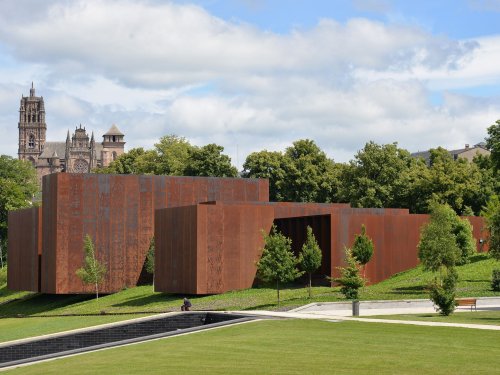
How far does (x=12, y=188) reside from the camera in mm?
119688

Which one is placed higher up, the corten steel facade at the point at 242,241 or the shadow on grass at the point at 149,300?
the corten steel facade at the point at 242,241

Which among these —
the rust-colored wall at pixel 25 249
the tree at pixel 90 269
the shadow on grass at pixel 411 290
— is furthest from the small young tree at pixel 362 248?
the rust-colored wall at pixel 25 249

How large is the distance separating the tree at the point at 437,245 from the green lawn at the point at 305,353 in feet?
63.2

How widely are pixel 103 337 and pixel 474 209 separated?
58531mm

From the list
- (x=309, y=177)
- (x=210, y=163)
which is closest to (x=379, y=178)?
(x=309, y=177)

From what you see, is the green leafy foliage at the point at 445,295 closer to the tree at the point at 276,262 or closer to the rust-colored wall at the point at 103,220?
the tree at the point at 276,262

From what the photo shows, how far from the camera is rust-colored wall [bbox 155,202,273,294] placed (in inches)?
2244

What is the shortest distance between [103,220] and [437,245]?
2468cm

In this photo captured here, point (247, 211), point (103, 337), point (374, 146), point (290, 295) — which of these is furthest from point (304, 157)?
point (103, 337)

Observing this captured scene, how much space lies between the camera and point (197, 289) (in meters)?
56.4

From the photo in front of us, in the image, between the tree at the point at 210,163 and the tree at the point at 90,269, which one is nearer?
the tree at the point at 90,269

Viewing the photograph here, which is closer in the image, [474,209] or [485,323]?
[485,323]

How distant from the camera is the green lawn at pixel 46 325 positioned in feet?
143

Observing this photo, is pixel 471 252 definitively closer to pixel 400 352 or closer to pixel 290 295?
pixel 290 295
